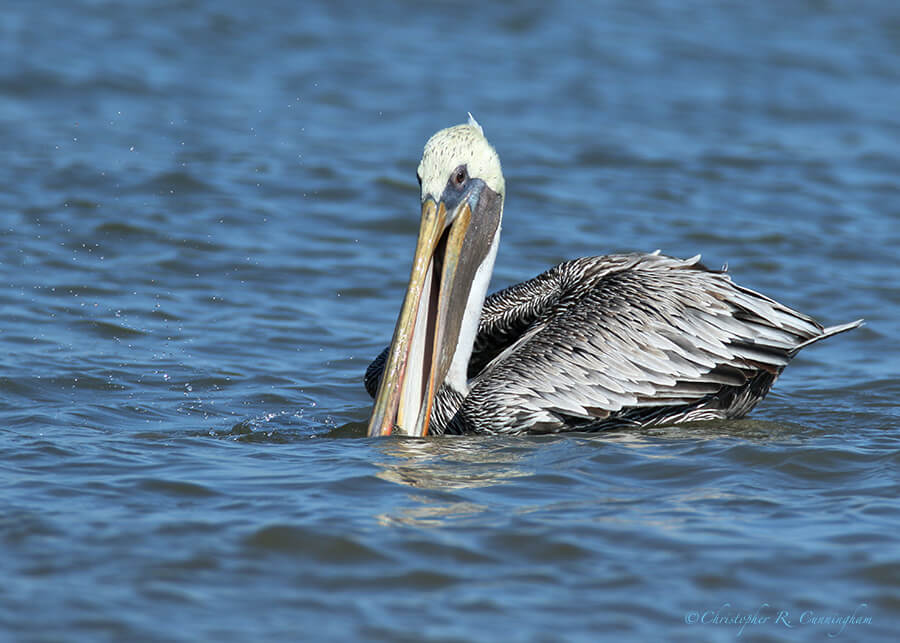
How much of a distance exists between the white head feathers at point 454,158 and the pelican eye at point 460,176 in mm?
17

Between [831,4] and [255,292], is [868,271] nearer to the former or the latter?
[255,292]

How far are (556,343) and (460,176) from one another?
0.83 m

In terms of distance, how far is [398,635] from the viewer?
12.0ft

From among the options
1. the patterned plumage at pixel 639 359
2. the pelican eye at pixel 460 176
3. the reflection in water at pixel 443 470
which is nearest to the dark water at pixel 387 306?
the reflection in water at pixel 443 470

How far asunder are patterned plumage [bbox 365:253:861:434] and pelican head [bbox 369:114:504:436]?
0.18 m

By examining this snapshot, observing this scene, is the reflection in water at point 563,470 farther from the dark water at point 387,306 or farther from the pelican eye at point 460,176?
the pelican eye at point 460,176

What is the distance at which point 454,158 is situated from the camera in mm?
5668

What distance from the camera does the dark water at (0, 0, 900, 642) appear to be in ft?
13.1

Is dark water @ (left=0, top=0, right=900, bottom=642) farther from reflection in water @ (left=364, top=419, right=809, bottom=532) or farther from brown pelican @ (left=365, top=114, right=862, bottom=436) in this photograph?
brown pelican @ (left=365, top=114, right=862, bottom=436)

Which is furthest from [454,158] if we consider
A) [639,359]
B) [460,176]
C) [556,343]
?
[639,359]

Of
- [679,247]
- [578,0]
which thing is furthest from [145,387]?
[578,0]

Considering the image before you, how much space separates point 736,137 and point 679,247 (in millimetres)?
3649

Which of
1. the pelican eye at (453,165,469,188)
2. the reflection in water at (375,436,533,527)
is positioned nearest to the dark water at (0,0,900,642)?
the reflection in water at (375,436,533,527)

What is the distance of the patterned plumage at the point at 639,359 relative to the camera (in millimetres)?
5605
